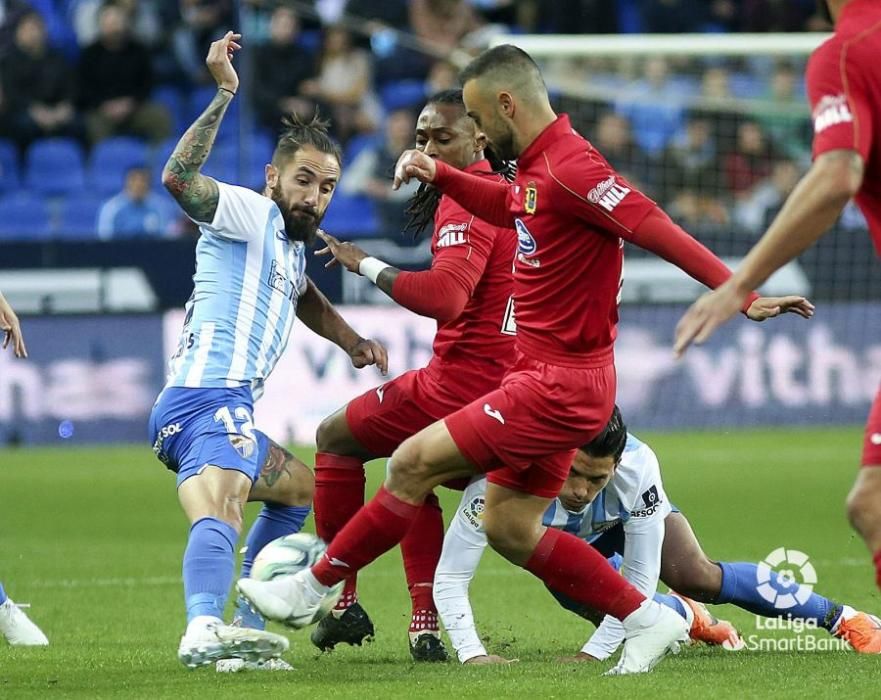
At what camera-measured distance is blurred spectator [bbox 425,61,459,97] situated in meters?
18.1

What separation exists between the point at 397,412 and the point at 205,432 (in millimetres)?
992

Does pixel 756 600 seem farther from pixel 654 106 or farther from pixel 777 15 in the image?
pixel 777 15

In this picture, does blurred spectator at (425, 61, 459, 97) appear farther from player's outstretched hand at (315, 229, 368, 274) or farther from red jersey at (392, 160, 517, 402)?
player's outstretched hand at (315, 229, 368, 274)

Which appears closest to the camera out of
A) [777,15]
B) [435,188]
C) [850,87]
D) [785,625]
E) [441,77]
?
[850,87]

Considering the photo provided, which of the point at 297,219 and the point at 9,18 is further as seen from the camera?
the point at 9,18

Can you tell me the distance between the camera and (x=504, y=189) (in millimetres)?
6188

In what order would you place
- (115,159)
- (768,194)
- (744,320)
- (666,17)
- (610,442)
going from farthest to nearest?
1. (666,17)
2. (115,159)
3. (768,194)
4. (744,320)
5. (610,442)

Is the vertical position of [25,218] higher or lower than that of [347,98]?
lower

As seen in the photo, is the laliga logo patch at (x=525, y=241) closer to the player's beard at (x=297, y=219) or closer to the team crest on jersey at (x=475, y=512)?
the player's beard at (x=297, y=219)

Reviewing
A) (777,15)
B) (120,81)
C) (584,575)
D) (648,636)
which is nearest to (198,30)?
(120,81)

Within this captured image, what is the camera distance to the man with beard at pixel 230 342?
589 centimetres

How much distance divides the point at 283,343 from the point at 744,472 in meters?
7.87

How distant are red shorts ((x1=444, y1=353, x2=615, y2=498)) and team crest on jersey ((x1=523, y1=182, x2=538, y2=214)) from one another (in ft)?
1.79

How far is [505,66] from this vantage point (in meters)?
5.82
